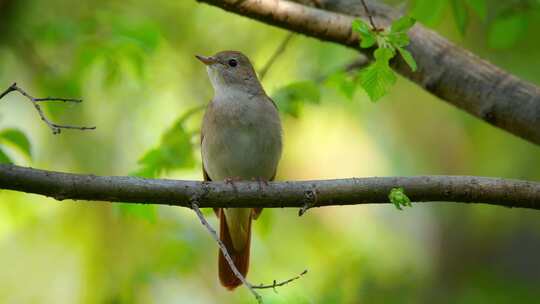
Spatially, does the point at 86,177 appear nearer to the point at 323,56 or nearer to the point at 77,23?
the point at 77,23

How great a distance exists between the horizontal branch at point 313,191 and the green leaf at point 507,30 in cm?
181

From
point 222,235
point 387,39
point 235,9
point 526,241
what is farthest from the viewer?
point 526,241

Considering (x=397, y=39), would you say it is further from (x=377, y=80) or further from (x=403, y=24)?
(x=377, y=80)

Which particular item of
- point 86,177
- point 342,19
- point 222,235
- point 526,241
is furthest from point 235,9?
point 526,241

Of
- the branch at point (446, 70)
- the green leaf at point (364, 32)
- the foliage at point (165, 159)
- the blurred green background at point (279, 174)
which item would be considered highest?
the green leaf at point (364, 32)

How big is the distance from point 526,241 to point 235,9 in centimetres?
530

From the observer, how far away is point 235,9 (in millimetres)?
4602

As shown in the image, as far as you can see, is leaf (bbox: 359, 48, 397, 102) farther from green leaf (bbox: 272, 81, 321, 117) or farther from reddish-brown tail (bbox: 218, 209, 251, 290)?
reddish-brown tail (bbox: 218, 209, 251, 290)

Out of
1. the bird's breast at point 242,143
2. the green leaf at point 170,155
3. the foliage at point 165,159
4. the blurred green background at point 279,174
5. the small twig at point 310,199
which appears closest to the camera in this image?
the small twig at point 310,199

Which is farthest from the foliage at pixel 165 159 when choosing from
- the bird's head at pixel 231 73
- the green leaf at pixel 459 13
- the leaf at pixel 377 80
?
the green leaf at pixel 459 13

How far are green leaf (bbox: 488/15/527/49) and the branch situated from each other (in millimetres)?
511

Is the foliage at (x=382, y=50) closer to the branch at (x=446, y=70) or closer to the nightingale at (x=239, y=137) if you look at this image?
the branch at (x=446, y=70)

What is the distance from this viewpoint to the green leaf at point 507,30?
520 centimetres

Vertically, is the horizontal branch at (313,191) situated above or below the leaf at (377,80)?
below
